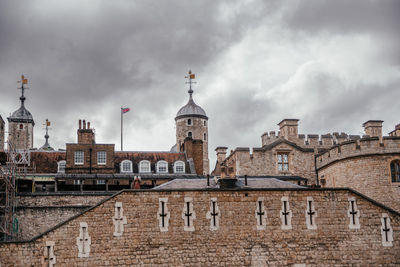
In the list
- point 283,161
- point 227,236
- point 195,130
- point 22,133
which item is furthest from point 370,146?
point 22,133

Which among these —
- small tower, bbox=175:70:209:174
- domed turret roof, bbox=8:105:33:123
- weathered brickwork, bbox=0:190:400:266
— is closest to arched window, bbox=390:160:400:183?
weathered brickwork, bbox=0:190:400:266

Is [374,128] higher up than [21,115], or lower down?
lower down

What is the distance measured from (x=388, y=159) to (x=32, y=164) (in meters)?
27.2

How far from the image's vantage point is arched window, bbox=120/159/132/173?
152ft

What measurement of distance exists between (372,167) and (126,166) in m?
19.7

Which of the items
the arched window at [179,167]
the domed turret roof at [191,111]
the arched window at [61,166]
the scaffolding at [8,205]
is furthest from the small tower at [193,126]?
the scaffolding at [8,205]

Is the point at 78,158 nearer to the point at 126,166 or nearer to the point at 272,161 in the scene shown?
the point at 126,166

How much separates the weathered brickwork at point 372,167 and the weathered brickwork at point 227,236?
10192 mm

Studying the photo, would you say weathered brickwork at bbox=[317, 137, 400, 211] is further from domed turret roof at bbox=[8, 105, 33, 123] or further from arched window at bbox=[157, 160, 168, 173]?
domed turret roof at bbox=[8, 105, 33, 123]

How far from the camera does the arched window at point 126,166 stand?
46.2 metres

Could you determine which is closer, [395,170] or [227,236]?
[227,236]

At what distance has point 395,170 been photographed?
38.5 m

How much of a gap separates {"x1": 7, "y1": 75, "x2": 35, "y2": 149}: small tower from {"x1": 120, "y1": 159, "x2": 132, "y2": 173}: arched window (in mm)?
39957

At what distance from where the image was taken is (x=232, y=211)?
27109 mm
